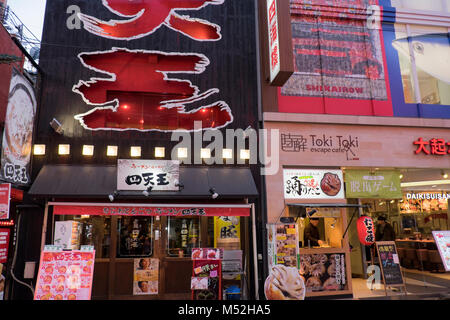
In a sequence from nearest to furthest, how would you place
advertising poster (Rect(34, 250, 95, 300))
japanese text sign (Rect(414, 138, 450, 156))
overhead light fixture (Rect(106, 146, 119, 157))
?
advertising poster (Rect(34, 250, 95, 300)) < overhead light fixture (Rect(106, 146, 119, 157)) < japanese text sign (Rect(414, 138, 450, 156))

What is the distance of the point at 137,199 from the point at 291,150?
5.17 m

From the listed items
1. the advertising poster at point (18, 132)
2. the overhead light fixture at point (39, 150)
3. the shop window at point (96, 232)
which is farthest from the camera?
the shop window at point (96, 232)

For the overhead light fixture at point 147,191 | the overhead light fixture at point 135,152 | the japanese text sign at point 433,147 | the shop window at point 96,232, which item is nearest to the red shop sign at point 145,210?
the overhead light fixture at point 147,191

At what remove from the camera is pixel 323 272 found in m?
10.5

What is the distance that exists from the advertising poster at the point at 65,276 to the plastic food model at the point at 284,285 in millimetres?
4311

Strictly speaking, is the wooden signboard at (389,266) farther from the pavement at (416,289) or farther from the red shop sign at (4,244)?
the red shop sign at (4,244)

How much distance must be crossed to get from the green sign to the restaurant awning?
11.8 feet

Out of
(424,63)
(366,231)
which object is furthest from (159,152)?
(424,63)

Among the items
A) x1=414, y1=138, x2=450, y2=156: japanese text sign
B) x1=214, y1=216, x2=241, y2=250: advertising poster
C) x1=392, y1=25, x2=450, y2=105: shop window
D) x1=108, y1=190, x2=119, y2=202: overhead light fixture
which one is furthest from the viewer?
x1=392, y1=25, x2=450, y2=105: shop window

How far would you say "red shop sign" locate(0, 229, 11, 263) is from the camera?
8242 mm

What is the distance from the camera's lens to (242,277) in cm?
1001

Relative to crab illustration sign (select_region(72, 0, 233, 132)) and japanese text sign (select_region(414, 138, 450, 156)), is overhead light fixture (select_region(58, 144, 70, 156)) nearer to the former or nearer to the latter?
crab illustration sign (select_region(72, 0, 233, 132))

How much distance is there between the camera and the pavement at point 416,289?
1012 cm

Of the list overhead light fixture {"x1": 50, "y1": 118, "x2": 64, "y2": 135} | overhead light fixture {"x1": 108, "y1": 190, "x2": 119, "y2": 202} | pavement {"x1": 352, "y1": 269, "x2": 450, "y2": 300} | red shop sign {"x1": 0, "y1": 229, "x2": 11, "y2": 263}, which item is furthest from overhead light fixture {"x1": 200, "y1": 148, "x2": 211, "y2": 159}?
pavement {"x1": 352, "y1": 269, "x2": 450, "y2": 300}
